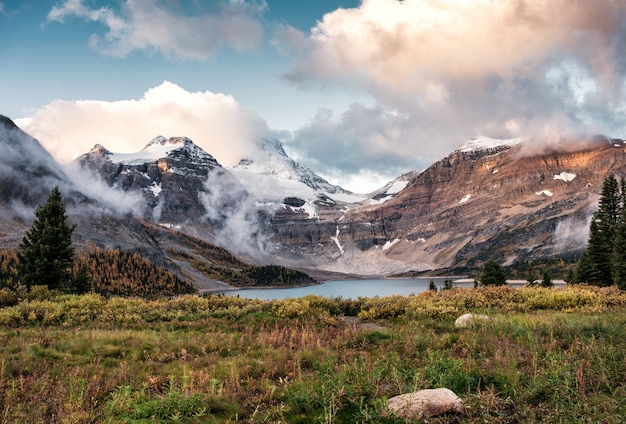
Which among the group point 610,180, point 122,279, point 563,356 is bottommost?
point 122,279

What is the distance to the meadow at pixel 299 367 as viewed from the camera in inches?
314

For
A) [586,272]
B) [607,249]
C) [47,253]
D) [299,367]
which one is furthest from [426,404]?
[607,249]

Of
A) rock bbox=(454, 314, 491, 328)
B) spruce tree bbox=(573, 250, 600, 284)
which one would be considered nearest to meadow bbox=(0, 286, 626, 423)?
rock bbox=(454, 314, 491, 328)

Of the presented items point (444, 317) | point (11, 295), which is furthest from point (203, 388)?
point (11, 295)

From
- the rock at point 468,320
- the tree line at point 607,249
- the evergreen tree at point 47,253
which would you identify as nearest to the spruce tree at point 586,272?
the tree line at point 607,249

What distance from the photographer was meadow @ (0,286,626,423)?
7.99 metres

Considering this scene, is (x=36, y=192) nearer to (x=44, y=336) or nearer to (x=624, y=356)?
(x=44, y=336)

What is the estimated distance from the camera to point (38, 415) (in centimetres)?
765

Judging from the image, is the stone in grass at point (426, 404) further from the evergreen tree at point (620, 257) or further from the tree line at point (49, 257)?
the evergreen tree at point (620, 257)

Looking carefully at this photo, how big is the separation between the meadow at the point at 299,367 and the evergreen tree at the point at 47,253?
15.7 meters

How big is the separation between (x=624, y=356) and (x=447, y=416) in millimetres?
6172

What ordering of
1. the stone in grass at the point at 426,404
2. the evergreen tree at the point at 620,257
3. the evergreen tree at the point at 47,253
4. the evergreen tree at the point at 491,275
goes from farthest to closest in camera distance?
the evergreen tree at the point at 491,275
the evergreen tree at the point at 620,257
the evergreen tree at the point at 47,253
the stone in grass at the point at 426,404

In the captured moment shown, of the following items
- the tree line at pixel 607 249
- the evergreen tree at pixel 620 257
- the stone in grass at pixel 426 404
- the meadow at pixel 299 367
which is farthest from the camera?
the tree line at pixel 607 249

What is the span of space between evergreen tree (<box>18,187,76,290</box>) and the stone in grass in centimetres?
3538
